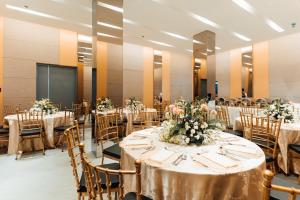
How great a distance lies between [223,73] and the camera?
11984 mm

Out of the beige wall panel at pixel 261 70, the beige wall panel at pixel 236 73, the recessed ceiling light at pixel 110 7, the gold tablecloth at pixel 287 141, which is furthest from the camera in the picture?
the beige wall panel at pixel 236 73

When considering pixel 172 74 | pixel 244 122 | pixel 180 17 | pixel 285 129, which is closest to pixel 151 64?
pixel 172 74

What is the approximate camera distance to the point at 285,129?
11.0 ft

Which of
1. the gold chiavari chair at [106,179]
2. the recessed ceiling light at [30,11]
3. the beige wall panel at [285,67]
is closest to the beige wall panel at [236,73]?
the beige wall panel at [285,67]

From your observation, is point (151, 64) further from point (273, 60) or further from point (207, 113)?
point (207, 113)

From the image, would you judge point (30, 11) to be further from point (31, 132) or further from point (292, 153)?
point (292, 153)

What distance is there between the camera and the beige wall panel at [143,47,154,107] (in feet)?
33.6

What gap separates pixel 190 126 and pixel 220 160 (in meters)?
0.61

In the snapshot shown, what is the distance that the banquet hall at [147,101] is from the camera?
160 cm

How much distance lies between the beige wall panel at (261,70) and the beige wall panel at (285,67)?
0.19 m

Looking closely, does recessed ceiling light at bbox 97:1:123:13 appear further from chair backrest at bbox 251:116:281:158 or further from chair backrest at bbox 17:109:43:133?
chair backrest at bbox 251:116:281:158

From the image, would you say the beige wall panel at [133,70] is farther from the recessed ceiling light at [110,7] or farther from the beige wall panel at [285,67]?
the beige wall panel at [285,67]

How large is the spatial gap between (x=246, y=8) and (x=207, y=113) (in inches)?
190

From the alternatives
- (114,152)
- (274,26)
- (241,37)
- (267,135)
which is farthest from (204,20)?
(114,152)
